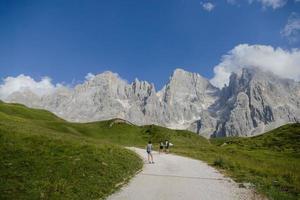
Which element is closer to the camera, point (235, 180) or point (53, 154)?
point (235, 180)

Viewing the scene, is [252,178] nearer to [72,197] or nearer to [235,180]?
[235,180]

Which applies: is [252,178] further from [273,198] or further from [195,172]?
[273,198]

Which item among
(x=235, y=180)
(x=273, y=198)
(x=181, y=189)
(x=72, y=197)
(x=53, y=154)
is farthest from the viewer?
(x=53, y=154)

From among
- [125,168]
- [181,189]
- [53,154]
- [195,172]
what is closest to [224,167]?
[195,172]

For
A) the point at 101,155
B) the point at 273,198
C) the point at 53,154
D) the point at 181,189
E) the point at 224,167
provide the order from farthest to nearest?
the point at 224,167
the point at 101,155
the point at 53,154
the point at 181,189
the point at 273,198

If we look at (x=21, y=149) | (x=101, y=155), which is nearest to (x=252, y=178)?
(x=101, y=155)

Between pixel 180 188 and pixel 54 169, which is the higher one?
pixel 54 169

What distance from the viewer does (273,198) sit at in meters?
22.2

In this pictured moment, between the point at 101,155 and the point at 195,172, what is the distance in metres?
9.43

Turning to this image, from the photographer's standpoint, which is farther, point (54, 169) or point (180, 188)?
point (54, 169)

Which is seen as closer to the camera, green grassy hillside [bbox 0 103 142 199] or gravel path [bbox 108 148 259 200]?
green grassy hillside [bbox 0 103 142 199]

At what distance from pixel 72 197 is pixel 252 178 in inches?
663

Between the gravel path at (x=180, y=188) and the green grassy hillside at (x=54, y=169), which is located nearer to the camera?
the green grassy hillside at (x=54, y=169)

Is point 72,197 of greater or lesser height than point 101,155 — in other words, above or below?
below
